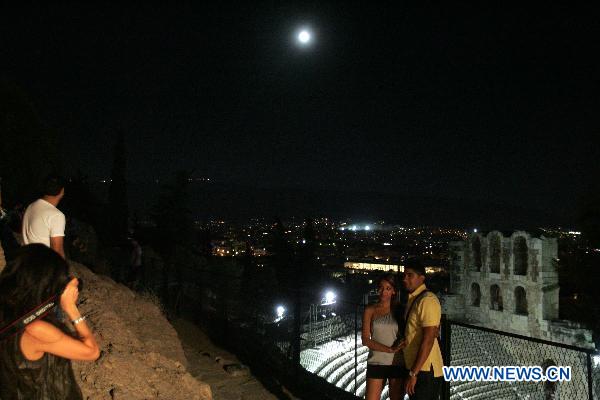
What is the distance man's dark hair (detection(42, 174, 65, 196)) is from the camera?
4.66 metres

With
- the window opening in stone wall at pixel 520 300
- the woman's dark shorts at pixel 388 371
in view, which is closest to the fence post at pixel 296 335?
the woman's dark shorts at pixel 388 371

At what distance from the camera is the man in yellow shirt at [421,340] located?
4309 mm

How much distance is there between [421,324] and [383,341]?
1.93 feet

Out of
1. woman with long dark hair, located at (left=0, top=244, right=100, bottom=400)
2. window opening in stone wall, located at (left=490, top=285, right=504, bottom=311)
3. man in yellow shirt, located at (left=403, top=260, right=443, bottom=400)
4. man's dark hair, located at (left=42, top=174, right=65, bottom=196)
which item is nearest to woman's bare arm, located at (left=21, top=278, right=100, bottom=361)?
woman with long dark hair, located at (left=0, top=244, right=100, bottom=400)

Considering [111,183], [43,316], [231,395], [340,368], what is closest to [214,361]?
[231,395]

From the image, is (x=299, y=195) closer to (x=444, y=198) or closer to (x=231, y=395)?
(x=444, y=198)

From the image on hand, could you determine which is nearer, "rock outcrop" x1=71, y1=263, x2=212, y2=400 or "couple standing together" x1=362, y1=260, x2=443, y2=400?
"rock outcrop" x1=71, y1=263, x2=212, y2=400

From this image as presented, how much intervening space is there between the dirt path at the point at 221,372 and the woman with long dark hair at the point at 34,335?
12.4 feet

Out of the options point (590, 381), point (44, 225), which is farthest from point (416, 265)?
point (44, 225)

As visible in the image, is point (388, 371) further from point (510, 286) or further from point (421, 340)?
point (510, 286)

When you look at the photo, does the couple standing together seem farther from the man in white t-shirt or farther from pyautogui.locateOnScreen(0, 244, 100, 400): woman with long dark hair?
the man in white t-shirt

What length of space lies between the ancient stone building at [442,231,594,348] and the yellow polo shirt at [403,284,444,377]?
28.1m

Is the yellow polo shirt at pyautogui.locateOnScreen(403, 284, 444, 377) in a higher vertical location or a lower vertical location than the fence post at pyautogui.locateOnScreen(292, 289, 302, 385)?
higher

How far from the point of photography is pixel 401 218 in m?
129
